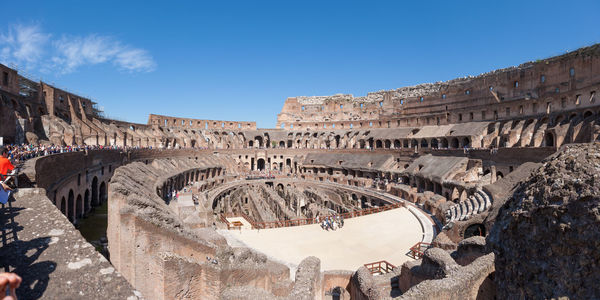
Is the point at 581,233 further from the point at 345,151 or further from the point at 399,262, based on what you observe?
the point at 345,151

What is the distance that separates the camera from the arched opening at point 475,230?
559 inches

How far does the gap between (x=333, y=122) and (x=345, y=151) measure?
11311 millimetres

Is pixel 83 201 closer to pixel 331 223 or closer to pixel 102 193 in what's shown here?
pixel 102 193

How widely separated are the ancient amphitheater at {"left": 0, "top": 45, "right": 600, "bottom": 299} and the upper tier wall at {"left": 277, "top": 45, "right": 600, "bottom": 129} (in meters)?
0.20

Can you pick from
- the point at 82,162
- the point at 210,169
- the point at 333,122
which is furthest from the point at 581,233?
the point at 333,122

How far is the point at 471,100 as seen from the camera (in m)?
39.1

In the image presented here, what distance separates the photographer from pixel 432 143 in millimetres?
39312

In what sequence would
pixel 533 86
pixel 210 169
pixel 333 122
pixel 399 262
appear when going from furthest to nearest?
1. pixel 333 122
2. pixel 210 169
3. pixel 533 86
4. pixel 399 262

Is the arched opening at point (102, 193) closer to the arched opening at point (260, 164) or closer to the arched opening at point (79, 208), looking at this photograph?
the arched opening at point (79, 208)

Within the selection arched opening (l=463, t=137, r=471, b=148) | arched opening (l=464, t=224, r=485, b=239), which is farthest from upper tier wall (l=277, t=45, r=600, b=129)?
arched opening (l=464, t=224, r=485, b=239)

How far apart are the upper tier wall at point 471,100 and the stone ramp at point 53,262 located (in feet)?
110

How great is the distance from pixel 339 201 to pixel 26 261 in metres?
27.9

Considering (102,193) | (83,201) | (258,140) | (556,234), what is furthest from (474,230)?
(258,140)

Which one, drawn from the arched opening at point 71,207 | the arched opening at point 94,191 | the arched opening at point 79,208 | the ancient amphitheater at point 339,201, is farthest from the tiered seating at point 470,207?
the arched opening at point 94,191
